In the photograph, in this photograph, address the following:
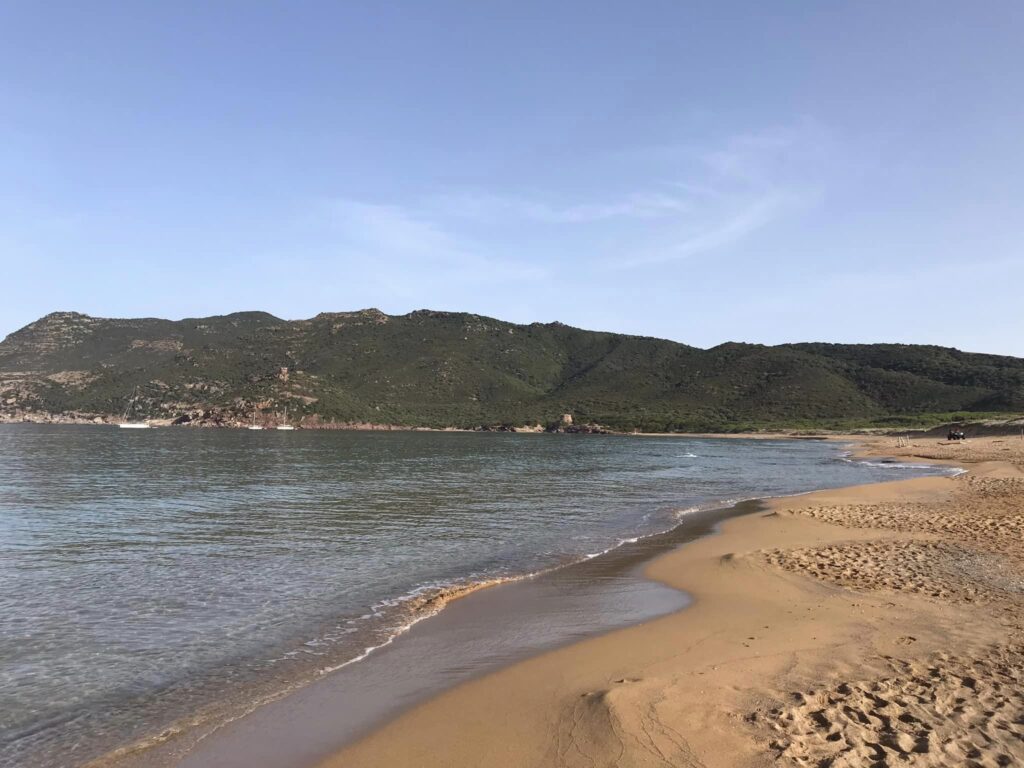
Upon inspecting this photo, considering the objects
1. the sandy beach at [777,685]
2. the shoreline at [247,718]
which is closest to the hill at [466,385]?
the sandy beach at [777,685]

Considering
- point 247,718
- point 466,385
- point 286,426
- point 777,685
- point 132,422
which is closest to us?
point 247,718

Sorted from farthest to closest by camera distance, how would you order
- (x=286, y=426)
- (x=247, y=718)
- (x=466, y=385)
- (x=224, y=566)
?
1. (x=466, y=385)
2. (x=286, y=426)
3. (x=224, y=566)
4. (x=247, y=718)

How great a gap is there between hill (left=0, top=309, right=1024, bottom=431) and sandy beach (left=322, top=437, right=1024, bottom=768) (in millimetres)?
132429

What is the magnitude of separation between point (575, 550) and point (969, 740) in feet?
42.1

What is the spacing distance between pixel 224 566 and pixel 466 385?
169 meters

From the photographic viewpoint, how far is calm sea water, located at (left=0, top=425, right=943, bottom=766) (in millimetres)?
8305

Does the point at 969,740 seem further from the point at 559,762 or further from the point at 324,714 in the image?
the point at 324,714

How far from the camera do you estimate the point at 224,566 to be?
15.5 meters

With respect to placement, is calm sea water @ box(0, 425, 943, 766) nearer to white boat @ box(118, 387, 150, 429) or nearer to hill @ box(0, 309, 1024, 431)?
hill @ box(0, 309, 1024, 431)

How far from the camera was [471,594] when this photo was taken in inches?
525

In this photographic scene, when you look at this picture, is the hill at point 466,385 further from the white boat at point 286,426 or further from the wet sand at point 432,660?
the wet sand at point 432,660

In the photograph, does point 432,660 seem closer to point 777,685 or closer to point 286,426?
point 777,685

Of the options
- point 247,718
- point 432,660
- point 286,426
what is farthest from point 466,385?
point 247,718

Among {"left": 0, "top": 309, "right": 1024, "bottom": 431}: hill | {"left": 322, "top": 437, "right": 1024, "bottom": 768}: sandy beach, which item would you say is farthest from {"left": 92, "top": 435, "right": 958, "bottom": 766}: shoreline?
{"left": 0, "top": 309, "right": 1024, "bottom": 431}: hill
